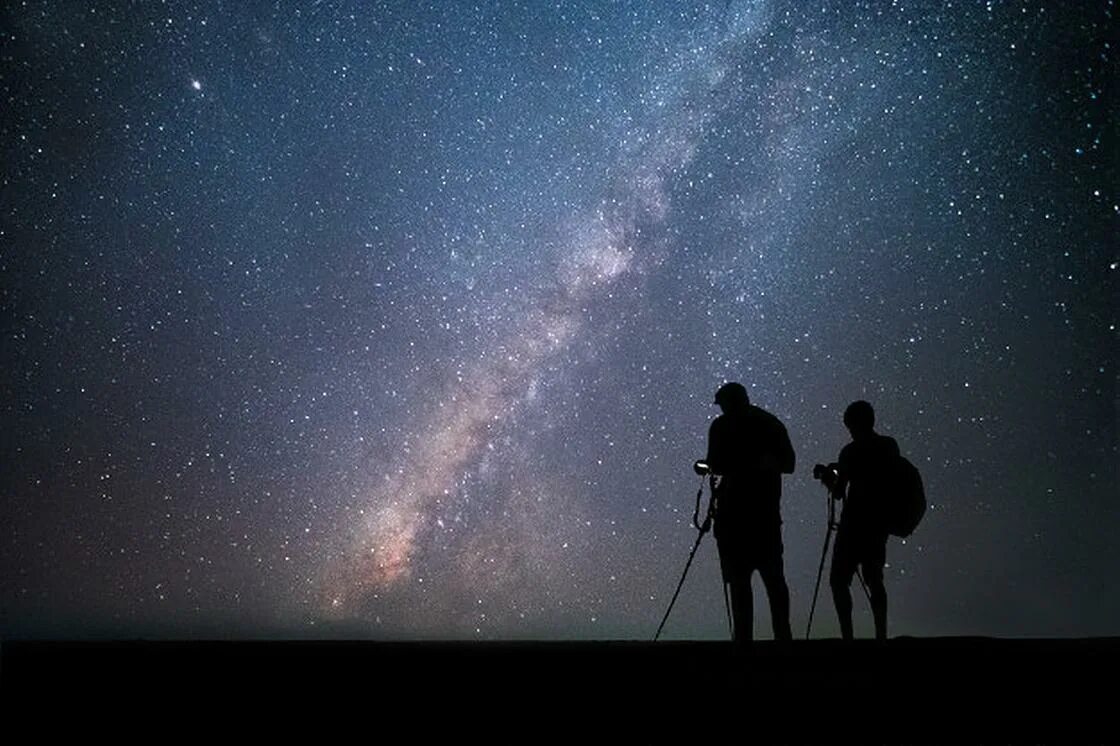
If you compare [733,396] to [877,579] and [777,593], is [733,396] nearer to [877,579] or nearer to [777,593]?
[777,593]

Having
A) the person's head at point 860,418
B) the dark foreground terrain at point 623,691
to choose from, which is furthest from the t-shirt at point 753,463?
the dark foreground terrain at point 623,691

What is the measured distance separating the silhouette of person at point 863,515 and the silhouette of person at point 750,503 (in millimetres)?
567

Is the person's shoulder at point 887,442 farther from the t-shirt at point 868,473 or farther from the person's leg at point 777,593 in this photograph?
the person's leg at point 777,593

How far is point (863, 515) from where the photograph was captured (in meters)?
5.32

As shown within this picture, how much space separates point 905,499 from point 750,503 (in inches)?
45.8

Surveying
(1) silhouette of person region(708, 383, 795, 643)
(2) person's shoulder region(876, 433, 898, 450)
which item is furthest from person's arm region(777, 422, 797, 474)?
(2) person's shoulder region(876, 433, 898, 450)

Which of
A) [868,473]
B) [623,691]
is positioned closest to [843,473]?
[868,473]

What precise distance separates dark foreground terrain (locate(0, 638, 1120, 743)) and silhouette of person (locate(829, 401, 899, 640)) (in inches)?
78.7

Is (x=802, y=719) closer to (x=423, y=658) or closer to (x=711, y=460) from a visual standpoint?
(x=423, y=658)

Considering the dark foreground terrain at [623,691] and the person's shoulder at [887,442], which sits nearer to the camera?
the dark foreground terrain at [623,691]

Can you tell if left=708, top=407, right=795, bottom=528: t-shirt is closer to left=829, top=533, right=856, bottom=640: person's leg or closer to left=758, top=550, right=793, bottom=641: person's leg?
left=758, top=550, right=793, bottom=641: person's leg

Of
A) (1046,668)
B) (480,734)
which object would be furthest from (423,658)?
(1046,668)

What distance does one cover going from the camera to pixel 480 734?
6.30ft

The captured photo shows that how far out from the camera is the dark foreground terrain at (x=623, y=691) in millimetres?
1955
